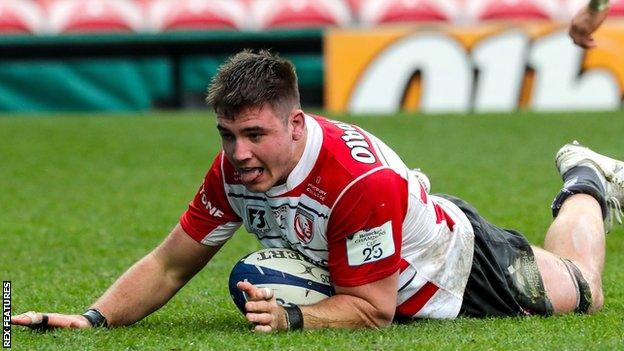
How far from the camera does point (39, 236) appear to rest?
8.29 meters

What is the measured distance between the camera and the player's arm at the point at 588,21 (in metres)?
6.39

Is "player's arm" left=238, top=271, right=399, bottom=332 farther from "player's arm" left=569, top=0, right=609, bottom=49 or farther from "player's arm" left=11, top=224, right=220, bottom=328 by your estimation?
"player's arm" left=569, top=0, right=609, bottom=49

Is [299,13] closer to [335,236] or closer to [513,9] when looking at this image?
[513,9]

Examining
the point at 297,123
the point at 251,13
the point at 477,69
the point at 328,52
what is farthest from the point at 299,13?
the point at 297,123

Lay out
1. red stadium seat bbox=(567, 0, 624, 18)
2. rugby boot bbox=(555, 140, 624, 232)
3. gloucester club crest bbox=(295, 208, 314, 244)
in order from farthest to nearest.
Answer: red stadium seat bbox=(567, 0, 624, 18) < rugby boot bbox=(555, 140, 624, 232) < gloucester club crest bbox=(295, 208, 314, 244)

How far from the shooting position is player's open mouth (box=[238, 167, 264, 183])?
459 centimetres

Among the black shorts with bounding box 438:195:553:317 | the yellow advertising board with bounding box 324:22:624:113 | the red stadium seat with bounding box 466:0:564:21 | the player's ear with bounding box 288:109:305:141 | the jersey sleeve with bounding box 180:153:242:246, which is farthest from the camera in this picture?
the red stadium seat with bounding box 466:0:564:21

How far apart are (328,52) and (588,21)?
34.3ft

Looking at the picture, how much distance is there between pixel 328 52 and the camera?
16766 mm

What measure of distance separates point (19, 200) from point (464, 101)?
24.4 ft

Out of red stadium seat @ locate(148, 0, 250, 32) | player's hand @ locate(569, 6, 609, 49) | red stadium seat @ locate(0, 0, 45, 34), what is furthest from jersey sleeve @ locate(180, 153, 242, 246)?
red stadium seat @ locate(0, 0, 45, 34)

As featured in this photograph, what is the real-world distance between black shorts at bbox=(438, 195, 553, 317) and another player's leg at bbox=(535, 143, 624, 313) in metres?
0.08

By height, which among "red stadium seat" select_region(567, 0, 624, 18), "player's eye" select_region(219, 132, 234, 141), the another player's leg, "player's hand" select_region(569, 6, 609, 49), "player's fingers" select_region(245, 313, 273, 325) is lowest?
"red stadium seat" select_region(567, 0, 624, 18)

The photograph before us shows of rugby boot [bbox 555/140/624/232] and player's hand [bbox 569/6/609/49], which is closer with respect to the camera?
rugby boot [bbox 555/140/624/232]
